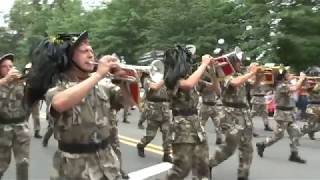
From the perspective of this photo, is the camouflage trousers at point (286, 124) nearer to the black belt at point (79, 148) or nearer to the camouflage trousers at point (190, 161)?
the camouflage trousers at point (190, 161)

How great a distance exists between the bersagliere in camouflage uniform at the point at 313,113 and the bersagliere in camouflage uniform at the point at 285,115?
6.62 feet

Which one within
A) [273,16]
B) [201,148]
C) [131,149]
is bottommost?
[131,149]

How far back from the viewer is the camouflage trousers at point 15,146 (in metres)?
7.51

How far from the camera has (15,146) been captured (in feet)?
24.9

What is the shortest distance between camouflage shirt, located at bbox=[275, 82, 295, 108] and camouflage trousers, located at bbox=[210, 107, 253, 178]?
88.4 inches

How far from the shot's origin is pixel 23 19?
66.3 metres

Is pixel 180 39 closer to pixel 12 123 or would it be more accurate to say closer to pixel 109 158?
pixel 12 123

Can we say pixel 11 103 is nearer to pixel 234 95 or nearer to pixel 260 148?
pixel 234 95

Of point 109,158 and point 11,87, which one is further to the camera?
point 11,87

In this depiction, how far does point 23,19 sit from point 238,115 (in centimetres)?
6126

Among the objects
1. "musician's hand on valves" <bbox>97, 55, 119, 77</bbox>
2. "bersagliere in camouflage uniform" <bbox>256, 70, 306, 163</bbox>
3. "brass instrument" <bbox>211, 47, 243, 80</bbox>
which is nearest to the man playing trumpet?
"bersagliere in camouflage uniform" <bbox>256, 70, 306, 163</bbox>

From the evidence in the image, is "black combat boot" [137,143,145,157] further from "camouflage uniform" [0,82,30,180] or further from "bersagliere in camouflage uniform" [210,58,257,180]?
"camouflage uniform" [0,82,30,180]

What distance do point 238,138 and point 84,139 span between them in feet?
14.0

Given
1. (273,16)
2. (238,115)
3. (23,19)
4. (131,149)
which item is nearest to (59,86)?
(238,115)
